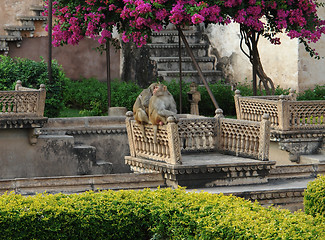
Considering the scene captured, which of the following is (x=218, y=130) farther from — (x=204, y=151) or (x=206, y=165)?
(x=206, y=165)

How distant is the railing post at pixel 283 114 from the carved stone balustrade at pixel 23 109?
4186mm

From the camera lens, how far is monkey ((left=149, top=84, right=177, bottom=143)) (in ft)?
39.1

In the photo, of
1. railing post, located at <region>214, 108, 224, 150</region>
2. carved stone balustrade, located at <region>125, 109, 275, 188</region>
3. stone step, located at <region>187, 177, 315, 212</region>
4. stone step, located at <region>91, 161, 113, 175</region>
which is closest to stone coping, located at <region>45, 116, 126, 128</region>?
stone step, located at <region>91, 161, 113, 175</region>

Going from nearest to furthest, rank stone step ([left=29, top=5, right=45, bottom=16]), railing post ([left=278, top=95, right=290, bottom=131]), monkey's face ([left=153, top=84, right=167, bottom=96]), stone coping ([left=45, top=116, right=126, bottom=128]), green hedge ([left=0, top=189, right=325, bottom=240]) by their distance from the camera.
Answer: green hedge ([left=0, top=189, right=325, bottom=240]), monkey's face ([left=153, top=84, right=167, bottom=96]), railing post ([left=278, top=95, right=290, bottom=131]), stone coping ([left=45, top=116, right=126, bottom=128]), stone step ([left=29, top=5, right=45, bottom=16])

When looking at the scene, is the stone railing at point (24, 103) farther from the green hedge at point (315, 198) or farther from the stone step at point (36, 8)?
the stone step at point (36, 8)

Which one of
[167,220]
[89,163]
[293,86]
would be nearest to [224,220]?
[167,220]

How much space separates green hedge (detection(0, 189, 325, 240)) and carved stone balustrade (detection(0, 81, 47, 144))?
6.06 m

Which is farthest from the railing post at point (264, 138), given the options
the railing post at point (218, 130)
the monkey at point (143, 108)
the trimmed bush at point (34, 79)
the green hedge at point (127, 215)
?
the trimmed bush at point (34, 79)

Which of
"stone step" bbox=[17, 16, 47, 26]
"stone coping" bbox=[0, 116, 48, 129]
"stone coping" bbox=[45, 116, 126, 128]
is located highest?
"stone step" bbox=[17, 16, 47, 26]

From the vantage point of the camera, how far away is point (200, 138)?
13.1 m

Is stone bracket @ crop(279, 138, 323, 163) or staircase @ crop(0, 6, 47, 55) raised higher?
staircase @ crop(0, 6, 47, 55)

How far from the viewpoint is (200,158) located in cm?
1259

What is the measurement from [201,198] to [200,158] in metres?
3.58

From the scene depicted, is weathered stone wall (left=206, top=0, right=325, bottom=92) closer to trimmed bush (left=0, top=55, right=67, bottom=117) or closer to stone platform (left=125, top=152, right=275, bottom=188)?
trimmed bush (left=0, top=55, right=67, bottom=117)
